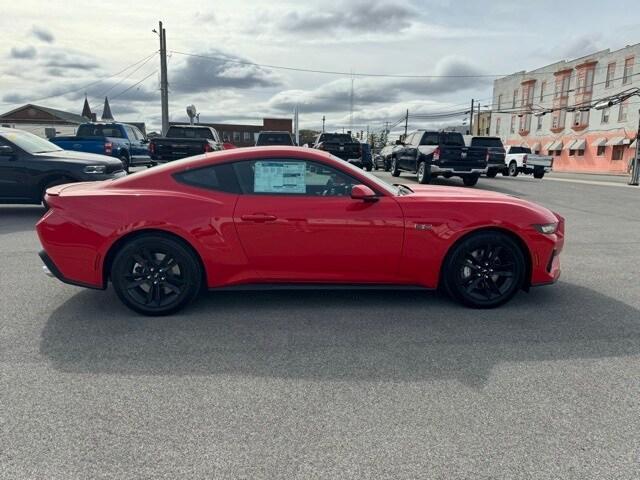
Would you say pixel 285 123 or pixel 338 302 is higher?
pixel 285 123

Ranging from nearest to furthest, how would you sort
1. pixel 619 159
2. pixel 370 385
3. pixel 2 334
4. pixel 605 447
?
pixel 605 447 < pixel 370 385 < pixel 2 334 < pixel 619 159

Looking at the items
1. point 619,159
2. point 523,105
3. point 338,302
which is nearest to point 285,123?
point 523,105

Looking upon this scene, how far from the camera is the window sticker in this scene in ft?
13.4

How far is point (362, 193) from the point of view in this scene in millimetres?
3953

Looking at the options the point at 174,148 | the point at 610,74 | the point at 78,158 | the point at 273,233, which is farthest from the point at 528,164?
the point at 610,74

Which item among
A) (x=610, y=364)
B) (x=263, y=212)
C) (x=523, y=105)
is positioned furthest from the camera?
(x=523, y=105)

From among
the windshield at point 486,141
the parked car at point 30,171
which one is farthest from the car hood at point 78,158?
the windshield at point 486,141

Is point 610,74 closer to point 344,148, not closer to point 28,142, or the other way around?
point 344,148

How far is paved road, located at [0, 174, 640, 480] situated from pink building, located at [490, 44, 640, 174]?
4267 cm

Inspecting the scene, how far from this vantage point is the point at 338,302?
445 centimetres

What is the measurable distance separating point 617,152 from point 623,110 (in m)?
3.70

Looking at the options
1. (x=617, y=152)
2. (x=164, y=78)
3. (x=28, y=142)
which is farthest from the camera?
(x=617, y=152)

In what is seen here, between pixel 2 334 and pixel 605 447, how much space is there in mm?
4077

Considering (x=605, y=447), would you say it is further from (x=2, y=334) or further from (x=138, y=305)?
(x=2, y=334)
